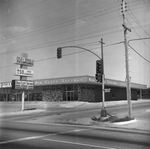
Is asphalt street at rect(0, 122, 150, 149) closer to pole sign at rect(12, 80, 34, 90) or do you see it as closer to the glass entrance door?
pole sign at rect(12, 80, 34, 90)

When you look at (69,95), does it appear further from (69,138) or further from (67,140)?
(67,140)

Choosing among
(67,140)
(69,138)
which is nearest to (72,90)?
(69,138)

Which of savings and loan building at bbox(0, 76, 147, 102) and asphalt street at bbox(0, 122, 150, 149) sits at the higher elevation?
savings and loan building at bbox(0, 76, 147, 102)

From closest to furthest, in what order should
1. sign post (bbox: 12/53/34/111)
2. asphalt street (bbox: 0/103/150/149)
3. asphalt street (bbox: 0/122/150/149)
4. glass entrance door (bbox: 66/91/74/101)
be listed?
1. asphalt street (bbox: 0/103/150/149)
2. asphalt street (bbox: 0/122/150/149)
3. sign post (bbox: 12/53/34/111)
4. glass entrance door (bbox: 66/91/74/101)

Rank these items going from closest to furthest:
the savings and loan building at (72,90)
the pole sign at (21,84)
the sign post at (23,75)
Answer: the pole sign at (21,84) → the sign post at (23,75) → the savings and loan building at (72,90)

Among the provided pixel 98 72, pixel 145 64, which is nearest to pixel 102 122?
pixel 98 72

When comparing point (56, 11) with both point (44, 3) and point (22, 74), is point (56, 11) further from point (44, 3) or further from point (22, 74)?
point (22, 74)

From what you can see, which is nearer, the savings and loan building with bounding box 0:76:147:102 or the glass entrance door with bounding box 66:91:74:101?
the savings and loan building with bounding box 0:76:147:102

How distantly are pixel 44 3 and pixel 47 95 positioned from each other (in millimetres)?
34066

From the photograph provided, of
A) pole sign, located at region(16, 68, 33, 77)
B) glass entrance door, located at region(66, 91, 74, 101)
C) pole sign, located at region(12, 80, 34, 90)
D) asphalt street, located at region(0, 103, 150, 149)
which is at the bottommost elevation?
asphalt street, located at region(0, 103, 150, 149)

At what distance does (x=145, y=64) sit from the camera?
7.26 ft

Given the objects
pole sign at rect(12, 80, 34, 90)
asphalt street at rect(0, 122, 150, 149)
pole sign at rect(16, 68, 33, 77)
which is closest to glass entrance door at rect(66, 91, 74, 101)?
pole sign at rect(12, 80, 34, 90)

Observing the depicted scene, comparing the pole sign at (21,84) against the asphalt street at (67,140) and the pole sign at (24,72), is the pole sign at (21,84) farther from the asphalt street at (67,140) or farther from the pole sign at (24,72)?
the asphalt street at (67,140)

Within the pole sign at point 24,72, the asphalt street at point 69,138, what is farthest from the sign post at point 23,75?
the asphalt street at point 69,138
